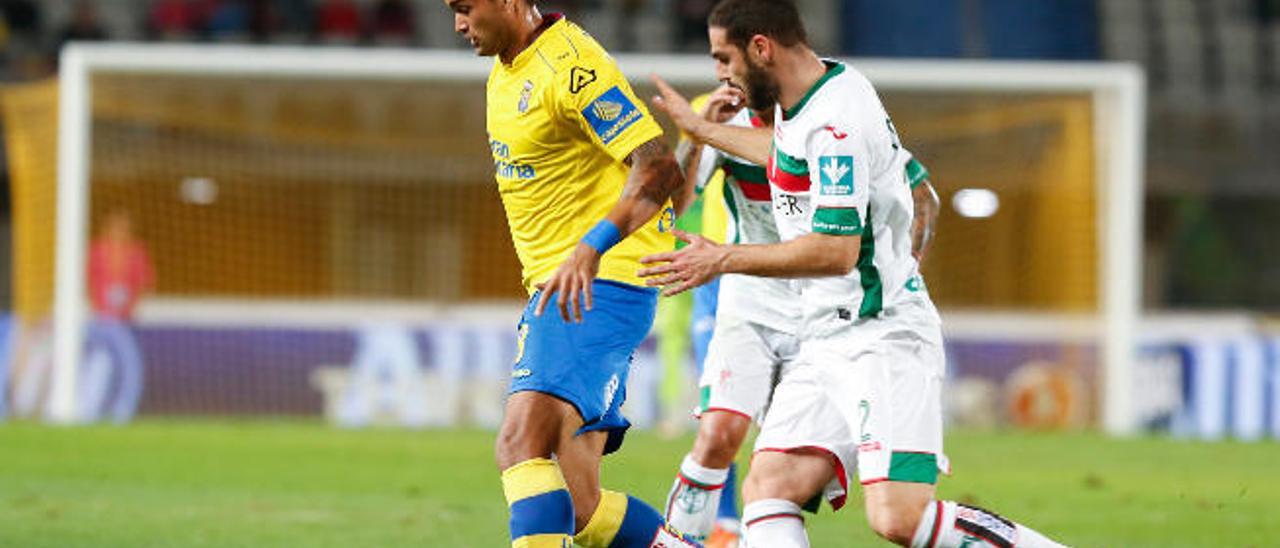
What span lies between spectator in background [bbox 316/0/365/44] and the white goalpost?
23.7ft

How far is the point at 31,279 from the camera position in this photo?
18.8 metres

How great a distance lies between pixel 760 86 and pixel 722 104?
131 cm

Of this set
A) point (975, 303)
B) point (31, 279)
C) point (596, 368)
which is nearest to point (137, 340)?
point (31, 279)

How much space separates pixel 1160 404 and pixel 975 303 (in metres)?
1.94

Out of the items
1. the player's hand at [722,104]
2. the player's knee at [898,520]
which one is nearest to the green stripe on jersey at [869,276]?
the player's knee at [898,520]

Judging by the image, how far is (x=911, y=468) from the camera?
5598 mm

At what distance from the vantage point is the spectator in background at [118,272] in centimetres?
1862

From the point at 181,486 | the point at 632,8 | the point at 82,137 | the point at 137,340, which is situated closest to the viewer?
the point at 181,486

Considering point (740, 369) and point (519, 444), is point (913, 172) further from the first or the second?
point (519, 444)

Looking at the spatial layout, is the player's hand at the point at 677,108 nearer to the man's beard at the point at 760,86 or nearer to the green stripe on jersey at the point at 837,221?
the man's beard at the point at 760,86

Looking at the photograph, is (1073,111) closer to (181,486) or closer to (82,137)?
(82,137)

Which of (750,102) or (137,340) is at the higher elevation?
(750,102)

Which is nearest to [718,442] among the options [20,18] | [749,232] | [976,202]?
[749,232]

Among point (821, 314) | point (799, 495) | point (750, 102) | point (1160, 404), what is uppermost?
point (750, 102)
